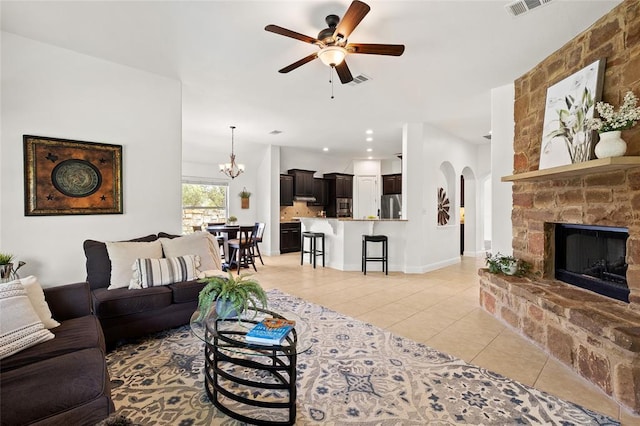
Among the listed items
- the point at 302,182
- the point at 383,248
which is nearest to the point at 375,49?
the point at 383,248

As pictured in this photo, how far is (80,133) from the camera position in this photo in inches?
126

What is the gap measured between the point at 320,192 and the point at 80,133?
21.4ft

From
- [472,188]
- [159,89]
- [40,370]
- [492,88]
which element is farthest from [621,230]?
[472,188]

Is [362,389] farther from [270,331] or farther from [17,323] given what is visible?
[17,323]

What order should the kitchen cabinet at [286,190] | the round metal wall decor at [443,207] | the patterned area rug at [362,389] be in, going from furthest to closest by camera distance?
the kitchen cabinet at [286,190] → the round metal wall decor at [443,207] → the patterned area rug at [362,389]

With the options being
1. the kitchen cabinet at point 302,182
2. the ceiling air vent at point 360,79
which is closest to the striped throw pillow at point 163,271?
the ceiling air vent at point 360,79

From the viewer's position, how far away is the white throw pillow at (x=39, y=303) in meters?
2.01

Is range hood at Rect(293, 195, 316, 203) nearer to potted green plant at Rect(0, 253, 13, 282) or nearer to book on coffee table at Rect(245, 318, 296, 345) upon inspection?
potted green plant at Rect(0, 253, 13, 282)

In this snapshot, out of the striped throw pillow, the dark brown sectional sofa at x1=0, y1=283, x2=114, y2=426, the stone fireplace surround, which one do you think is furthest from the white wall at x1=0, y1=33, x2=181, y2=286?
the stone fireplace surround

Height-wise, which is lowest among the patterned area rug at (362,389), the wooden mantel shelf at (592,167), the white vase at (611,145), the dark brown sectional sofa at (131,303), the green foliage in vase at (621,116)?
the patterned area rug at (362,389)

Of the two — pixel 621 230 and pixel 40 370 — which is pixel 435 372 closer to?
pixel 621 230

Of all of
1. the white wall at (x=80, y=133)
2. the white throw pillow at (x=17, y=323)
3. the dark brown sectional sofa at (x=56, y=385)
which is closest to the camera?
the dark brown sectional sofa at (x=56, y=385)

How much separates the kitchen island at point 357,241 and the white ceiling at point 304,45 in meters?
2.12

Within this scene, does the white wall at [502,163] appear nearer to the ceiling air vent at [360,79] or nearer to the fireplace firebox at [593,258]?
the fireplace firebox at [593,258]
